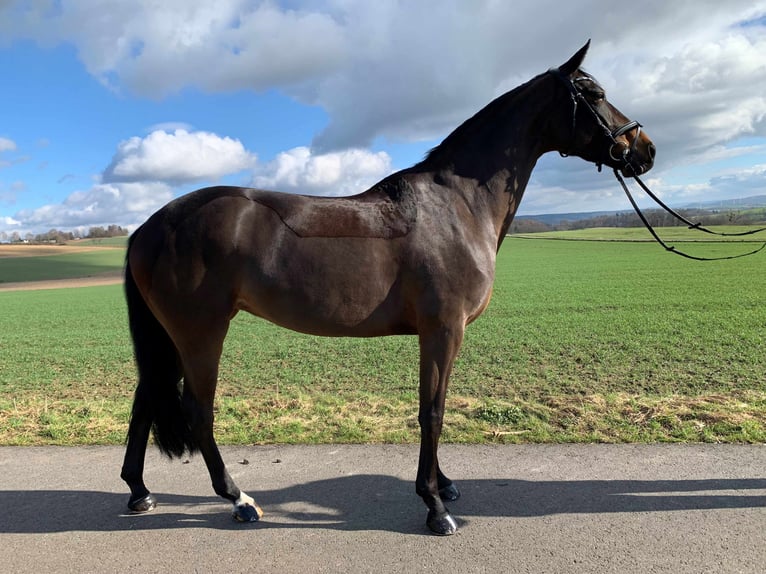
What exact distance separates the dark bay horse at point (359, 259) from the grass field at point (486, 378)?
133 cm

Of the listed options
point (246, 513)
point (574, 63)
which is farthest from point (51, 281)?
point (574, 63)

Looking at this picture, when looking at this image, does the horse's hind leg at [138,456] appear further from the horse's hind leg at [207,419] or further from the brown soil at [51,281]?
the brown soil at [51,281]

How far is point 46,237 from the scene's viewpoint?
3730 inches

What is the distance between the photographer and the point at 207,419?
3453mm

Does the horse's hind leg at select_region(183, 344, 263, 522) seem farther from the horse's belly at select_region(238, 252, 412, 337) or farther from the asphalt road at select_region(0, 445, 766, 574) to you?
the horse's belly at select_region(238, 252, 412, 337)

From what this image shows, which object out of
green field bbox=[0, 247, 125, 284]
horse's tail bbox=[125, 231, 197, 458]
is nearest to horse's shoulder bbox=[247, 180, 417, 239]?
horse's tail bbox=[125, 231, 197, 458]

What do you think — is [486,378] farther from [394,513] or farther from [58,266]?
[58,266]

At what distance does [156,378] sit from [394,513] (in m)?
1.98

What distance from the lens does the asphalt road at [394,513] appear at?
111 inches

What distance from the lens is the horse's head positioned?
11.4 feet

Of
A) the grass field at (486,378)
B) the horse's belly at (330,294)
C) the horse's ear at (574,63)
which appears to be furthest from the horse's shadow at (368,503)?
the horse's ear at (574,63)

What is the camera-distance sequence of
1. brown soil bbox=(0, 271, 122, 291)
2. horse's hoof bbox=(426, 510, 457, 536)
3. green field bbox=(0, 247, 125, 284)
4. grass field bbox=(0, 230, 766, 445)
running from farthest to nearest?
green field bbox=(0, 247, 125, 284)
brown soil bbox=(0, 271, 122, 291)
grass field bbox=(0, 230, 766, 445)
horse's hoof bbox=(426, 510, 457, 536)

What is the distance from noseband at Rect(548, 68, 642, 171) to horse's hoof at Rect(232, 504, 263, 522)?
→ 3.50 meters

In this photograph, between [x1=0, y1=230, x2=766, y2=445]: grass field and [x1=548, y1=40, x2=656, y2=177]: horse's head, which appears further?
[x1=0, y1=230, x2=766, y2=445]: grass field
